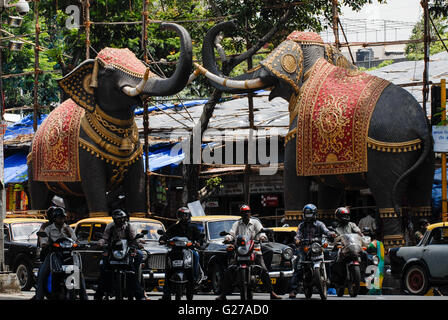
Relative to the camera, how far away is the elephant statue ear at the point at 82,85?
67.4 feet

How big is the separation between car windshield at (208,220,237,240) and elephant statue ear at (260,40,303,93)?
3044mm

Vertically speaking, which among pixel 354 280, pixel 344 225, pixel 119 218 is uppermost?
pixel 119 218

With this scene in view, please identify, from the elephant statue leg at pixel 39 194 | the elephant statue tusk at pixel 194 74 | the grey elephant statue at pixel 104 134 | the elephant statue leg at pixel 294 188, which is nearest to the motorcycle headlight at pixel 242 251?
the elephant statue leg at pixel 294 188

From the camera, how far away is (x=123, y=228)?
13992 mm

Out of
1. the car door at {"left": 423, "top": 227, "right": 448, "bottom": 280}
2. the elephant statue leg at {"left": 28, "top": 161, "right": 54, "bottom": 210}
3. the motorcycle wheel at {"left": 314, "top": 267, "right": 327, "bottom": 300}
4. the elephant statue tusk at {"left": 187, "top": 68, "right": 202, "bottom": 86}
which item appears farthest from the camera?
the elephant statue leg at {"left": 28, "top": 161, "right": 54, "bottom": 210}

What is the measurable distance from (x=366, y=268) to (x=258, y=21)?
877 cm

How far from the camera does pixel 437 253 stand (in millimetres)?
16328

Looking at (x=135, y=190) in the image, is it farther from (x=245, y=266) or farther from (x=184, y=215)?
(x=245, y=266)

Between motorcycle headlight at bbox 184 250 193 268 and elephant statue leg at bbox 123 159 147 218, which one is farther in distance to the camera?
elephant statue leg at bbox 123 159 147 218

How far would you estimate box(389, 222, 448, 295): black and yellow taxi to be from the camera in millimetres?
16266

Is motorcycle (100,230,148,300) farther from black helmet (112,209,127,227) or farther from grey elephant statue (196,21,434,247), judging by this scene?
grey elephant statue (196,21,434,247)

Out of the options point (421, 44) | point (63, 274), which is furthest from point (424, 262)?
point (421, 44)

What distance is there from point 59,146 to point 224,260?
5813 millimetres

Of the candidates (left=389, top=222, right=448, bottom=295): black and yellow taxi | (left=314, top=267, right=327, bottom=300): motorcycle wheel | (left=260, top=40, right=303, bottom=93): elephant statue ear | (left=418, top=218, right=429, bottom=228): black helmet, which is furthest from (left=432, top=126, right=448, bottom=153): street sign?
(left=314, top=267, right=327, bottom=300): motorcycle wheel
